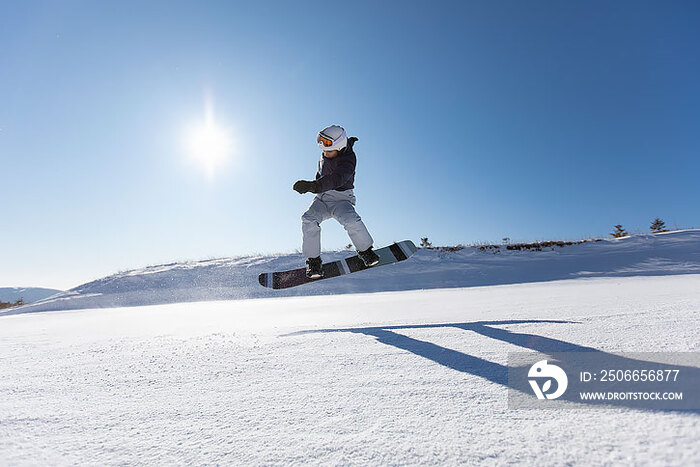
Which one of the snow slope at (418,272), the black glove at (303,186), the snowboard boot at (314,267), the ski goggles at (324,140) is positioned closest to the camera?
the black glove at (303,186)

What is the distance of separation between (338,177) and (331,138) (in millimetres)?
407

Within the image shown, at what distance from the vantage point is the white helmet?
3250mm

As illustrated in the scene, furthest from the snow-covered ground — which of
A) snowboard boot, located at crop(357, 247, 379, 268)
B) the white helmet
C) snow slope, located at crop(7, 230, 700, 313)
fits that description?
snow slope, located at crop(7, 230, 700, 313)

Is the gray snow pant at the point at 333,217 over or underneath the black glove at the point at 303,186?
underneath

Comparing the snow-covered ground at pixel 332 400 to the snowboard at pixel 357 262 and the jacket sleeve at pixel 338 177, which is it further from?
the snowboard at pixel 357 262

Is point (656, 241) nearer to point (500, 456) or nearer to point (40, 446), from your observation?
point (500, 456)

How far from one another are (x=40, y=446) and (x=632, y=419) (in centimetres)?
129

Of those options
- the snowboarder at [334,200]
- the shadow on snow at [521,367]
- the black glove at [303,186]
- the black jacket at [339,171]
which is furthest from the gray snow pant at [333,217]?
the shadow on snow at [521,367]

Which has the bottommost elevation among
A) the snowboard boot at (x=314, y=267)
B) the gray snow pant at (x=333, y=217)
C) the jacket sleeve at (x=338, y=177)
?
the snowboard boot at (x=314, y=267)

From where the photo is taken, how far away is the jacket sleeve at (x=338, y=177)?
3197mm

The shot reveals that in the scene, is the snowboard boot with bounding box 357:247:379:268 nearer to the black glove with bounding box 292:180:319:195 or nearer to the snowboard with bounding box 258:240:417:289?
the snowboard with bounding box 258:240:417:289

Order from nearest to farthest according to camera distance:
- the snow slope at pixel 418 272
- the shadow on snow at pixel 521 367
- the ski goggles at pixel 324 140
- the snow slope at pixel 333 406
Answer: the snow slope at pixel 333 406 < the shadow on snow at pixel 521 367 < the ski goggles at pixel 324 140 < the snow slope at pixel 418 272

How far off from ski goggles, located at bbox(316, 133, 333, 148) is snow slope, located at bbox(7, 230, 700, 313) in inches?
190

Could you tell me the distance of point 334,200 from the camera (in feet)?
11.2
